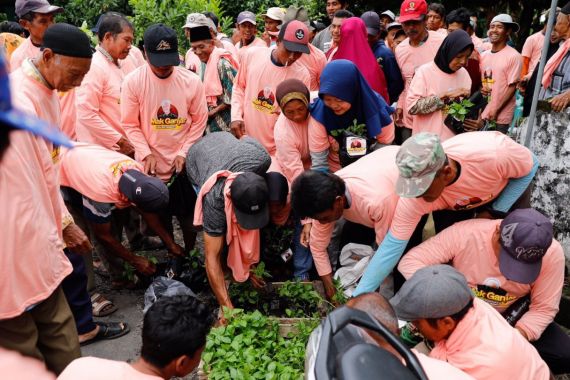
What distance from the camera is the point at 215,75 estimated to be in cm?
546

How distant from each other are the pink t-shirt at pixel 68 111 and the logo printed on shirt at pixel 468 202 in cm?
318

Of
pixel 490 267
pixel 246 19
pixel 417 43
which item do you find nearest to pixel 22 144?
pixel 490 267

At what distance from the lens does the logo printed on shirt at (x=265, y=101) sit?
15.1 ft

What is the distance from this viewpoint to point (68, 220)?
2.74m

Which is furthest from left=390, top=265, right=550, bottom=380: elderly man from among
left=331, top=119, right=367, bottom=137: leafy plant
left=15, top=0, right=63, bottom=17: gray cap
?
left=15, top=0, right=63, bottom=17: gray cap

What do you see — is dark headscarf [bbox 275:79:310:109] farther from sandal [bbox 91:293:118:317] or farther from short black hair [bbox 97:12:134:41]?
sandal [bbox 91:293:118:317]

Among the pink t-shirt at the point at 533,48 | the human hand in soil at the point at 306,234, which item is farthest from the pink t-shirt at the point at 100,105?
the pink t-shirt at the point at 533,48

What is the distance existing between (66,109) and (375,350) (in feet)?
12.1

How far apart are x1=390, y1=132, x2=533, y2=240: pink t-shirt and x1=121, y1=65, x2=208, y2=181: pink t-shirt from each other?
2.16m

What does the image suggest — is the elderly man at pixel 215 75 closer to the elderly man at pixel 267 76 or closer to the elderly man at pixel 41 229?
the elderly man at pixel 267 76

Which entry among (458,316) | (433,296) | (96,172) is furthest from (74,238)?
(458,316)

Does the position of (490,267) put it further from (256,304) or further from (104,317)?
(104,317)

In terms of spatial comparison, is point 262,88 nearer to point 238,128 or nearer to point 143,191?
point 238,128

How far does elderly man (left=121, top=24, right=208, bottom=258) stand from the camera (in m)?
4.00
